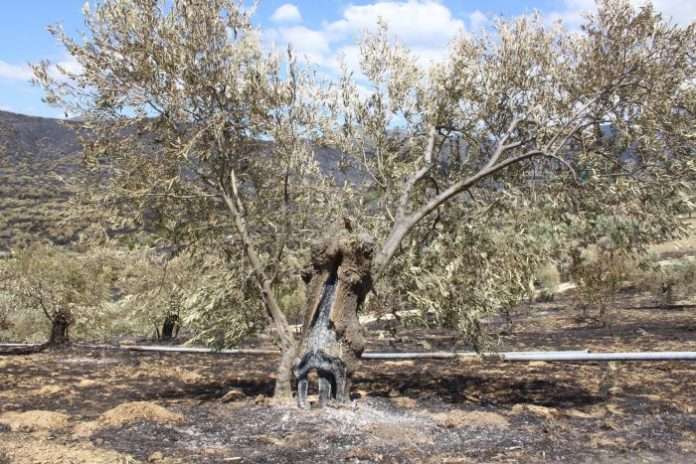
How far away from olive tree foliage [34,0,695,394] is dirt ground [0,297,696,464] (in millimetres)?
1447

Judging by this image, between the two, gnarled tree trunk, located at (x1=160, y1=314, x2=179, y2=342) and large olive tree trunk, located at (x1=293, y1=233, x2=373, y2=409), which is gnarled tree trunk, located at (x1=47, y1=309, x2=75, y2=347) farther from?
large olive tree trunk, located at (x1=293, y1=233, x2=373, y2=409)

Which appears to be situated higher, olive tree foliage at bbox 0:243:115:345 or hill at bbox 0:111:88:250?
hill at bbox 0:111:88:250

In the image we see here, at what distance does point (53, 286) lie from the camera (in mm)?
17875

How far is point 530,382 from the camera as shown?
11.7 m

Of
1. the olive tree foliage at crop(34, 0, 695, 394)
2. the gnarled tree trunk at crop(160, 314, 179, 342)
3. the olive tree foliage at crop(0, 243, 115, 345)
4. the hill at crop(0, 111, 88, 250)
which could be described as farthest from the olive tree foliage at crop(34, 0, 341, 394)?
the hill at crop(0, 111, 88, 250)

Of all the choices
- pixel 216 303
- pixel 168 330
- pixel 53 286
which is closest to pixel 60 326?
pixel 53 286

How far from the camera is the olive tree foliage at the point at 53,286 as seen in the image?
57.8 feet

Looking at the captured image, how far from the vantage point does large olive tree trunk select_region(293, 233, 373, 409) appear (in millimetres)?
9156

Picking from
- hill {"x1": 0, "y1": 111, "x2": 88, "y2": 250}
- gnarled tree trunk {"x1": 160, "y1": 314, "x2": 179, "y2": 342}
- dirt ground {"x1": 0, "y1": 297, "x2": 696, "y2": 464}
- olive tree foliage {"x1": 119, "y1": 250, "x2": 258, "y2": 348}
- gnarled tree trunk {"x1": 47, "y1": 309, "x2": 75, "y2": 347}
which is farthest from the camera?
hill {"x1": 0, "y1": 111, "x2": 88, "y2": 250}

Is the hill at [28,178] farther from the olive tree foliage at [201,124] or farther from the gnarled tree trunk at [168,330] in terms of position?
the olive tree foliage at [201,124]

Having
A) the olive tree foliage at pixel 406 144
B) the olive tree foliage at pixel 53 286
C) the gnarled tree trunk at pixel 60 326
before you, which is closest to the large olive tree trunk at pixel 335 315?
the olive tree foliage at pixel 406 144

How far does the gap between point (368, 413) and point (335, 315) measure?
4.58ft

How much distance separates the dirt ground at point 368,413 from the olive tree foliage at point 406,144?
1447 millimetres

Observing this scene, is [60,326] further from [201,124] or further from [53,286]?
[201,124]
